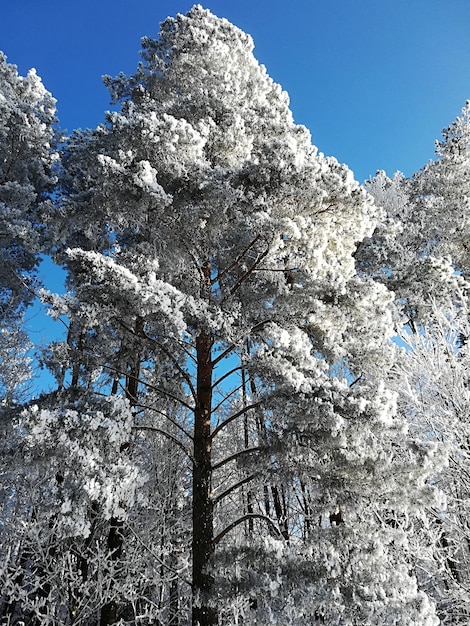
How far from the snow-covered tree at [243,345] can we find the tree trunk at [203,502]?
23 mm

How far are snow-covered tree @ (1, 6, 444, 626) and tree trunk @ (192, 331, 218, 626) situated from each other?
0.08 ft

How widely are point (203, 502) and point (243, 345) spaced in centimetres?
216

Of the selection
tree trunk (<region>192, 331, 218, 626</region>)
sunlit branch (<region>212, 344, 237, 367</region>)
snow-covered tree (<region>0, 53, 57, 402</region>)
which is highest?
snow-covered tree (<region>0, 53, 57, 402</region>)

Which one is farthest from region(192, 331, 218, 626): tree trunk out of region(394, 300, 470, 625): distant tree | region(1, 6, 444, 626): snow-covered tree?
region(394, 300, 470, 625): distant tree

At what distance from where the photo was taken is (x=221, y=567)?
18.5 feet

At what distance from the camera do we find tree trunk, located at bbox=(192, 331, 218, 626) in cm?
541

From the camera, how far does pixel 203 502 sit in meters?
6.07

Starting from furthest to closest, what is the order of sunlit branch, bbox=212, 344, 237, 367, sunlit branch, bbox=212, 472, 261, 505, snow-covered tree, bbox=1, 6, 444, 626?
sunlit branch, bbox=212, 344, 237, 367 → sunlit branch, bbox=212, 472, 261, 505 → snow-covered tree, bbox=1, 6, 444, 626

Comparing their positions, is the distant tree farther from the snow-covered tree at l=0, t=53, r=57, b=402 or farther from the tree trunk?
the snow-covered tree at l=0, t=53, r=57, b=402

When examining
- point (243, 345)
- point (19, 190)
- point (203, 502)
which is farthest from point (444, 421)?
point (19, 190)

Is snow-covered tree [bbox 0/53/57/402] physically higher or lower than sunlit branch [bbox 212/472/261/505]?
higher

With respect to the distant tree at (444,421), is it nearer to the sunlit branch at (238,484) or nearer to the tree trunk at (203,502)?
the sunlit branch at (238,484)

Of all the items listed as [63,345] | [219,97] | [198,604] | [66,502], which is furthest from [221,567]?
[219,97]

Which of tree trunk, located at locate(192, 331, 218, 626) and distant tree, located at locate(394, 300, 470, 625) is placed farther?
distant tree, located at locate(394, 300, 470, 625)
